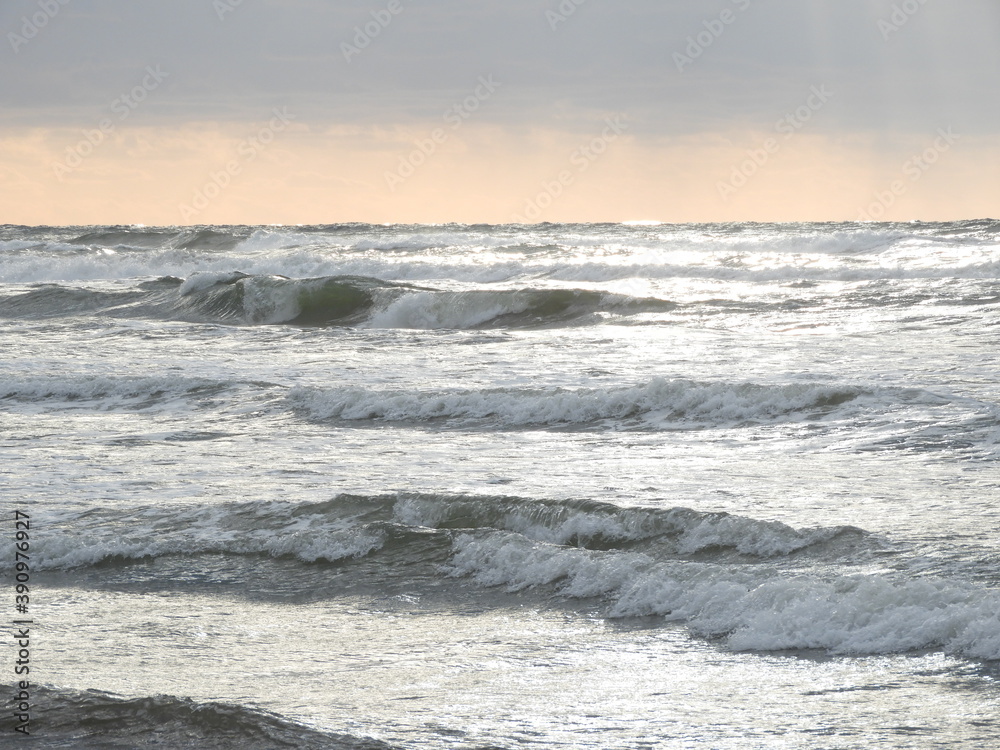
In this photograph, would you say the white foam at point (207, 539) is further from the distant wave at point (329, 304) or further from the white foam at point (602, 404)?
the distant wave at point (329, 304)

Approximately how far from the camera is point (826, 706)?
13.9ft

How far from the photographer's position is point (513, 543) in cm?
679

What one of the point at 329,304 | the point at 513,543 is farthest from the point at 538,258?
the point at 513,543

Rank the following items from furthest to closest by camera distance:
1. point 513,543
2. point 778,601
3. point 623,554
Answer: point 513,543 → point 623,554 → point 778,601

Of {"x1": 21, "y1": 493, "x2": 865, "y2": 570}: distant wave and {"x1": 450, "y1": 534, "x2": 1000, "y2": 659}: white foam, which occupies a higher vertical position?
{"x1": 21, "y1": 493, "x2": 865, "y2": 570}: distant wave

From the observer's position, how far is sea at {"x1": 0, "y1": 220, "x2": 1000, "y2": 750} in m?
4.23

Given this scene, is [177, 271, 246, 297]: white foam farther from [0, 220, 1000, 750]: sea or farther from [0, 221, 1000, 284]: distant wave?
[0, 220, 1000, 750]: sea

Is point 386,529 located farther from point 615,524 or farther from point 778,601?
point 778,601

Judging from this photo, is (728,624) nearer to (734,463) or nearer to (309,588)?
(309,588)

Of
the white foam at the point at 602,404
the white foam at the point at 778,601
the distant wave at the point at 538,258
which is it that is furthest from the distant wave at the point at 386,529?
the distant wave at the point at 538,258

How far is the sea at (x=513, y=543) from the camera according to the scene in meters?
4.23

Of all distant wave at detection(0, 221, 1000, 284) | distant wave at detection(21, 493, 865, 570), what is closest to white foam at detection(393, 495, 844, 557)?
distant wave at detection(21, 493, 865, 570)

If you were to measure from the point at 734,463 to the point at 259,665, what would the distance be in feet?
17.5

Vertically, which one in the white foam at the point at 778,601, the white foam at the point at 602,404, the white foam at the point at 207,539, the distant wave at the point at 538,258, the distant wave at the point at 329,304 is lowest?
the white foam at the point at 778,601
